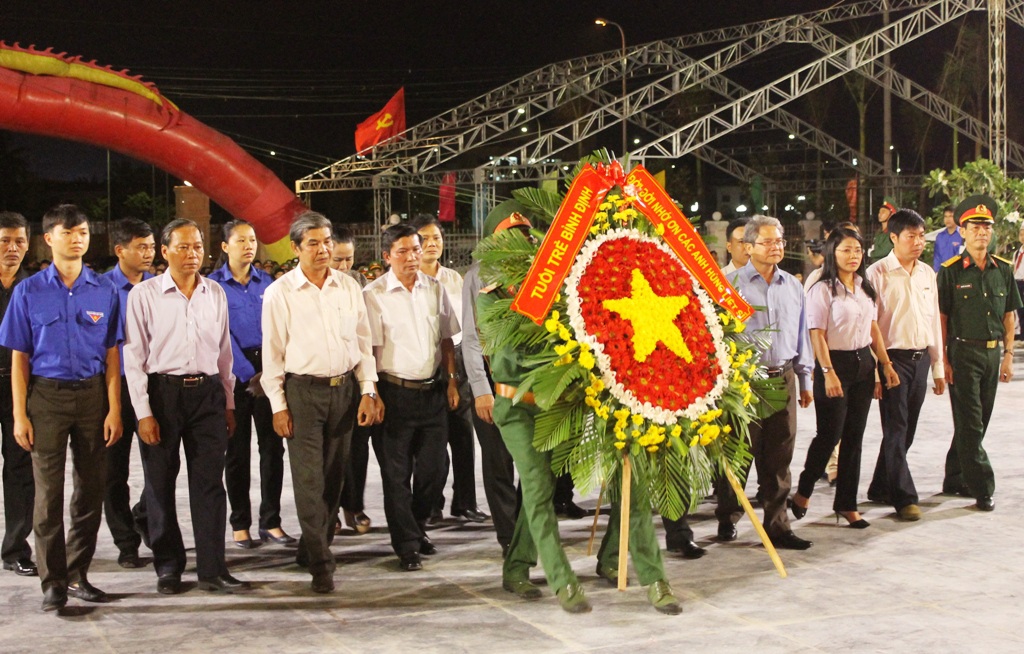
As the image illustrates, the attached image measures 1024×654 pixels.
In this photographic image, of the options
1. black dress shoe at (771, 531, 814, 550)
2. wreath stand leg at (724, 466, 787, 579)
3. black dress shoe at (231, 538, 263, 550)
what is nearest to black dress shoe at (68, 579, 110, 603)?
black dress shoe at (231, 538, 263, 550)

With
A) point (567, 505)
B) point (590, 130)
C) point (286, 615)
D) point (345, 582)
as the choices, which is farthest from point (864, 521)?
point (590, 130)

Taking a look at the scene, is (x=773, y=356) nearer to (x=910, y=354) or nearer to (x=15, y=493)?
(x=910, y=354)

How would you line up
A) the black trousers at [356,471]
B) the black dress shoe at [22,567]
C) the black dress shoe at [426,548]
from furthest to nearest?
the black trousers at [356,471] → the black dress shoe at [426,548] → the black dress shoe at [22,567]

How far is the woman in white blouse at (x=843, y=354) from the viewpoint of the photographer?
616cm

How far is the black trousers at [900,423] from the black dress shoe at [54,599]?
4355 millimetres

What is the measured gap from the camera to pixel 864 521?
6109mm

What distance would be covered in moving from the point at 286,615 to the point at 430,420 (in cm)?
142

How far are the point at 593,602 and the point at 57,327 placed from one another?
2597mm

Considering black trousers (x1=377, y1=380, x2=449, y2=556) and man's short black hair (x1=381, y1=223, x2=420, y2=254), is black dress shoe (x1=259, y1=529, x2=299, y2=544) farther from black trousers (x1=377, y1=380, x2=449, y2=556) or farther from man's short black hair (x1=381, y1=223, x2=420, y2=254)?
man's short black hair (x1=381, y1=223, x2=420, y2=254)

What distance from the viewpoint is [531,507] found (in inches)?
186

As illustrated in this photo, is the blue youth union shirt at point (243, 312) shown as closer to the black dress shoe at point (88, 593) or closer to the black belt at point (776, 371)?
the black dress shoe at point (88, 593)

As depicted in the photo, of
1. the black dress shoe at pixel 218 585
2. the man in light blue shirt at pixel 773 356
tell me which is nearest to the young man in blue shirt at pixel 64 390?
the black dress shoe at pixel 218 585

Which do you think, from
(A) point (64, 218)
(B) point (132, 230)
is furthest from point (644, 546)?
(B) point (132, 230)

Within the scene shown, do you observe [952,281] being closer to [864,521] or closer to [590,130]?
[864,521]
